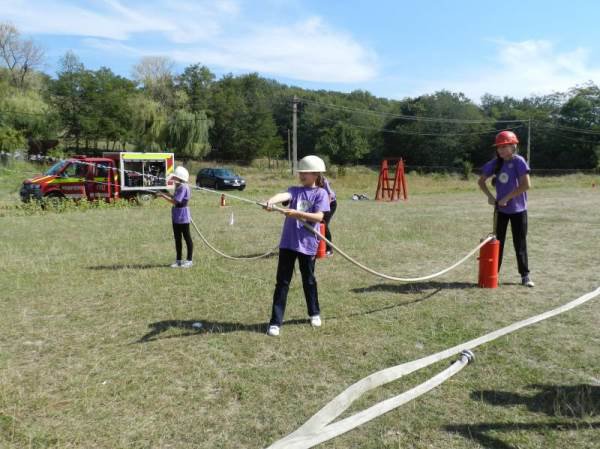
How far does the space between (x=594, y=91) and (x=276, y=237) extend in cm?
7326

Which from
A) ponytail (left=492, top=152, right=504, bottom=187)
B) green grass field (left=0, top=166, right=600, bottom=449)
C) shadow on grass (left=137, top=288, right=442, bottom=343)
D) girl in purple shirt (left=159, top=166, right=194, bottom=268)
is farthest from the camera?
girl in purple shirt (left=159, top=166, right=194, bottom=268)

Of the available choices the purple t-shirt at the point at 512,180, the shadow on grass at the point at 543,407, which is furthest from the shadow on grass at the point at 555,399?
the purple t-shirt at the point at 512,180

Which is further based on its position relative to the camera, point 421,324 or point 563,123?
point 563,123

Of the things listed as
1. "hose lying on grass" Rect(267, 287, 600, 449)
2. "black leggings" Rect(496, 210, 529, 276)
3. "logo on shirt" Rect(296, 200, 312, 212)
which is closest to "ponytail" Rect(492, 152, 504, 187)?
"black leggings" Rect(496, 210, 529, 276)

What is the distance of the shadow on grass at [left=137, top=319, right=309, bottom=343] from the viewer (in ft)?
16.7

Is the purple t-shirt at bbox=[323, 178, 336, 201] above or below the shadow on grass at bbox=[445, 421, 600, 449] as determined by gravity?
above

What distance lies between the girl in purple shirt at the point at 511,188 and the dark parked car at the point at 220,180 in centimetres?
2648

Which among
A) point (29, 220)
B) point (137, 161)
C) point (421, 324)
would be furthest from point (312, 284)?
point (137, 161)

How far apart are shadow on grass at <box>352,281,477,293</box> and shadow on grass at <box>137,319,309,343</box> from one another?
161 centimetres

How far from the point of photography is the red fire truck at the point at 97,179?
1881 cm

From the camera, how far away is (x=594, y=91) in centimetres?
6800

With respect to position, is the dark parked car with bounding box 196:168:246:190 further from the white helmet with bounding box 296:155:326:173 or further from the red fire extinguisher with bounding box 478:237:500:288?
the white helmet with bounding box 296:155:326:173

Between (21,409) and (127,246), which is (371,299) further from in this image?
(127,246)

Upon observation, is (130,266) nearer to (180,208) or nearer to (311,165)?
(180,208)
